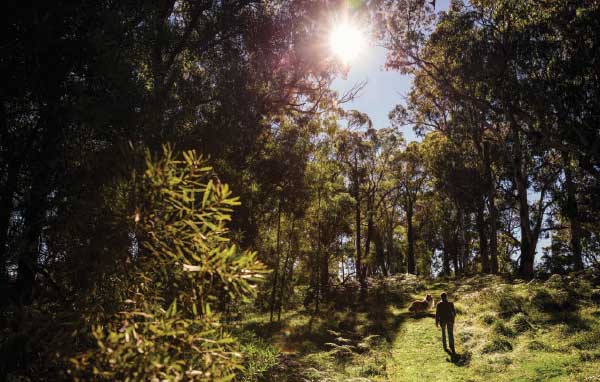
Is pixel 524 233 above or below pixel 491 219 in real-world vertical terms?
below

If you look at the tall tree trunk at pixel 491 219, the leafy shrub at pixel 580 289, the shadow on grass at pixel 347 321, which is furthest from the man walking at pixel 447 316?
the tall tree trunk at pixel 491 219

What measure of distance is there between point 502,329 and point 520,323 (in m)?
0.73

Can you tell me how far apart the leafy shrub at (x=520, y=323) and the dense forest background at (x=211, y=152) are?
6352 mm

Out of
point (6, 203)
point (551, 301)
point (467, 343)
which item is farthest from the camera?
point (551, 301)

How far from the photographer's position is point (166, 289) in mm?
2885

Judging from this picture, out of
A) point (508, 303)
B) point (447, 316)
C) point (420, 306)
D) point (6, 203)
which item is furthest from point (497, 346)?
point (6, 203)

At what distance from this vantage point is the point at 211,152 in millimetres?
8656

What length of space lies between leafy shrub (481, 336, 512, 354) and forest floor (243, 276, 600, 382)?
27 millimetres

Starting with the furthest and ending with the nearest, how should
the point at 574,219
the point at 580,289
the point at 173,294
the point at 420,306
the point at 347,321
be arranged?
the point at 574,219
the point at 347,321
the point at 420,306
the point at 580,289
the point at 173,294

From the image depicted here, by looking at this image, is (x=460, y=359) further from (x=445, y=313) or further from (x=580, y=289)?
(x=580, y=289)

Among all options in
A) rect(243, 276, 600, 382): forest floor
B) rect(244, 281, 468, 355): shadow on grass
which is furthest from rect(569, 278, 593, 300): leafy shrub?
rect(244, 281, 468, 355): shadow on grass

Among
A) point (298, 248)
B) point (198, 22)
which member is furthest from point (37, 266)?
point (298, 248)

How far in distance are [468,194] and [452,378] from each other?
26.8 m

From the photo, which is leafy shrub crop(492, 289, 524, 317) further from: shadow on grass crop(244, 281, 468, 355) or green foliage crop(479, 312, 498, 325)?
shadow on grass crop(244, 281, 468, 355)
